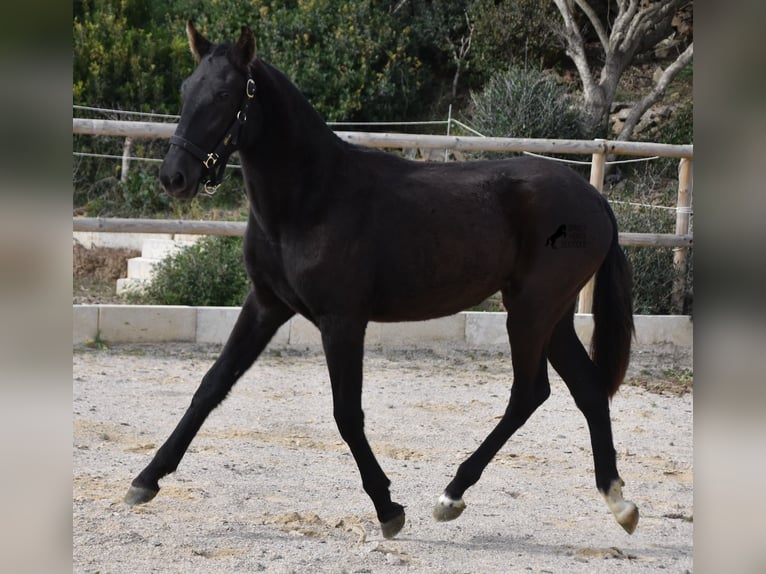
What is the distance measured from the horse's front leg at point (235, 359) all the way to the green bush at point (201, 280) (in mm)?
4099

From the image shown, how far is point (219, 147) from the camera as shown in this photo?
2936 millimetres

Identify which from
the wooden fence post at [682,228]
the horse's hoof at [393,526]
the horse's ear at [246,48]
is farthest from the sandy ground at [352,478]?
the wooden fence post at [682,228]

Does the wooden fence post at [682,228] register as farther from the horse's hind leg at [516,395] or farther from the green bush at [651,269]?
the horse's hind leg at [516,395]

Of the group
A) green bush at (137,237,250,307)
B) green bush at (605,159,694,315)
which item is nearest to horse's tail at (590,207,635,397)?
green bush at (605,159,694,315)

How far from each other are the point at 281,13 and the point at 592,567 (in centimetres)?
1126

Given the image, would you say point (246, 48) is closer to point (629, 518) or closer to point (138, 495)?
point (138, 495)

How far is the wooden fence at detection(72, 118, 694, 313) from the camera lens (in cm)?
668

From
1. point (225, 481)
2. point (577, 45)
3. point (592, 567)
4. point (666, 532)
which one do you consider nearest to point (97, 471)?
point (225, 481)

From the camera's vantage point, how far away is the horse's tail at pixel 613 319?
3.62 meters

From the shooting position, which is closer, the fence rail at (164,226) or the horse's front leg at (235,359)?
the horse's front leg at (235,359)

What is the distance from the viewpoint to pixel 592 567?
3.07 meters

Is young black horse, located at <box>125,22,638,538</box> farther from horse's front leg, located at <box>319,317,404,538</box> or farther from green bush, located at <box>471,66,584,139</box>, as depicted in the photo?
green bush, located at <box>471,66,584,139</box>

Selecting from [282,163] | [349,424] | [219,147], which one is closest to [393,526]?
[349,424]

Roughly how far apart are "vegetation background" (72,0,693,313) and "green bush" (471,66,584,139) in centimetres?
2
